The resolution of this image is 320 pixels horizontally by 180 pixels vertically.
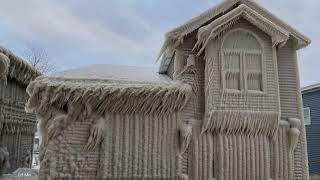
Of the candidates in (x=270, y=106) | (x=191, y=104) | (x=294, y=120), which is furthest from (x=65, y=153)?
(x=294, y=120)

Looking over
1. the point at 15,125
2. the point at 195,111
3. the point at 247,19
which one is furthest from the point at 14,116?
the point at 247,19

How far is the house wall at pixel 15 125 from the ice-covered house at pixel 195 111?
3.64 meters

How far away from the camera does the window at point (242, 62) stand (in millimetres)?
10180

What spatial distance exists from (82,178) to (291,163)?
19.0ft

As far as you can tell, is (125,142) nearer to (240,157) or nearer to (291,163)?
(240,157)

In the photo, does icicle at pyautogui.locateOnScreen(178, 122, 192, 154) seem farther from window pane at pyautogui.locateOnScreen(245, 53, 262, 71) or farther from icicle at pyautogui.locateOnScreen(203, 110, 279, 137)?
window pane at pyautogui.locateOnScreen(245, 53, 262, 71)

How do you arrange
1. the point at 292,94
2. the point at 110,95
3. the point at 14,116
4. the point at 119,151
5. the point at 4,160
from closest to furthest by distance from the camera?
the point at 110,95
the point at 119,151
the point at 292,94
the point at 4,160
the point at 14,116

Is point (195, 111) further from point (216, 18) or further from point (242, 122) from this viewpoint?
point (216, 18)

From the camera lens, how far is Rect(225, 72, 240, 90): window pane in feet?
33.4

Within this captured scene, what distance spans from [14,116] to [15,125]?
13.9 inches

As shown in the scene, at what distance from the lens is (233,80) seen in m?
10.2

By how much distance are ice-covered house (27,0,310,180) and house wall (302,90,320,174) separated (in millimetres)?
9254

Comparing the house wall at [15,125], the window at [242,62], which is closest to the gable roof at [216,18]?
the window at [242,62]

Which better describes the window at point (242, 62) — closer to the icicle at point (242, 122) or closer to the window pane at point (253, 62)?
the window pane at point (253, 62)
